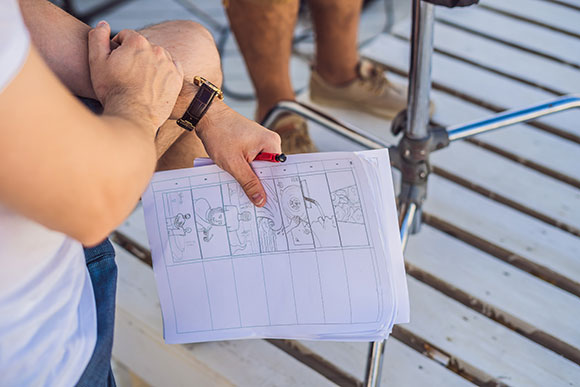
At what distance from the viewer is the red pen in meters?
0.72

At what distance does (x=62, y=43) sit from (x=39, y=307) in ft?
1.21

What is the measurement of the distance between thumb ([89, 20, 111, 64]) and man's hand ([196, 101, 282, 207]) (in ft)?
0.49

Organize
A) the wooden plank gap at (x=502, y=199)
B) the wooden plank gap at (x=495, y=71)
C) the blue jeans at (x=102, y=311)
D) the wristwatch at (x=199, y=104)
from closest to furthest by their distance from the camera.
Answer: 1. the blue jeans at (x=102, y=311)
2. the wristwatch at (x=199, y=104)
3. the wooden plank gap at (x=502, y=199)
4. the wooden plank gap at (x=495, y=71)

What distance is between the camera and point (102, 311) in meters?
0.69

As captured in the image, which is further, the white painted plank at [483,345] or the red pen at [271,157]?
the white painted plank at [483,345]

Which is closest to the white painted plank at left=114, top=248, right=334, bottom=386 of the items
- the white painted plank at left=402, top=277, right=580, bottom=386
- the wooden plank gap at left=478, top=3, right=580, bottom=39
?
the white painted plank at left=402, top=277, right=580, bottom=386

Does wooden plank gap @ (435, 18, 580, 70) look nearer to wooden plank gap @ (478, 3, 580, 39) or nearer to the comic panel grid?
wooden plank gap @ (478, 3, 580, 39)

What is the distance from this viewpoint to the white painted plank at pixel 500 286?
1.11 meters

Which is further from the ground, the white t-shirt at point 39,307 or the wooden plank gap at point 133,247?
the white t-shirt at point 39,307

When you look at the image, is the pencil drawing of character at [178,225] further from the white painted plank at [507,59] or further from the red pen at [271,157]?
the white painted plank at [507,59]

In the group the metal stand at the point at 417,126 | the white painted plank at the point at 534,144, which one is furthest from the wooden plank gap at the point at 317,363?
the white painted plank at the point at 534,144

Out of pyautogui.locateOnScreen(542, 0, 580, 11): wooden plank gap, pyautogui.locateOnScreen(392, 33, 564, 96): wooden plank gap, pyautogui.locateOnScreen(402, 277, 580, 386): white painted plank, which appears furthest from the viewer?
pyautogui.locateOnScreen(542, 0, 580, 11): wooden plank gap

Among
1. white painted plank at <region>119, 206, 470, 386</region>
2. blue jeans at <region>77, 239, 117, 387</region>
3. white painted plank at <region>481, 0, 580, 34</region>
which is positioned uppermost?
blue jeans at <region>77, 239, 117, 387</region>

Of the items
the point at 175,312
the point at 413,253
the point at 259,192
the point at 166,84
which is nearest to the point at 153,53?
the point at 166,84
